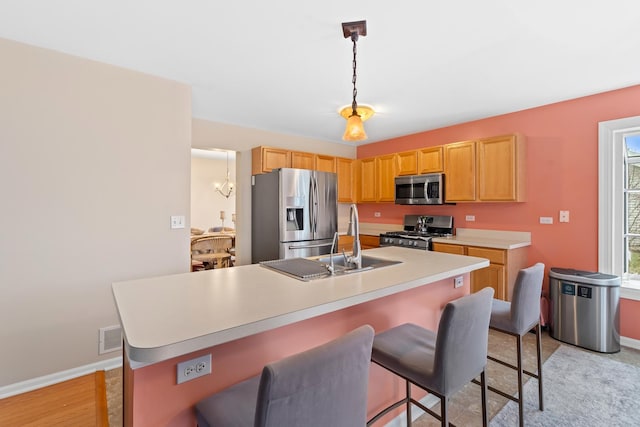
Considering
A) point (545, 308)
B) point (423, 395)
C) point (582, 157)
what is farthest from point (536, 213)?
point (423, 395)

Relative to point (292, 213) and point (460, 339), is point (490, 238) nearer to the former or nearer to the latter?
point (292, 213)

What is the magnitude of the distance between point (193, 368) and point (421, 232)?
12.7 feet

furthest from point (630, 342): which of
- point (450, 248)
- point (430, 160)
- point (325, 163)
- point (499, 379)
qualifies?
point (325, 163)

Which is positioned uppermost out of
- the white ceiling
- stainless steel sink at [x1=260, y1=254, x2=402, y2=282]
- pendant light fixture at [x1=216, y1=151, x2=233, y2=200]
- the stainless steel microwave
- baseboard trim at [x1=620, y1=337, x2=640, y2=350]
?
the white ceiling

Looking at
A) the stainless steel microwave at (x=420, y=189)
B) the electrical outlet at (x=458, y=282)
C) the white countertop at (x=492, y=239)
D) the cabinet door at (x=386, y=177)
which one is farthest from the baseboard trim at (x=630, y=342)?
the cabinet door at (x=386, y=177)

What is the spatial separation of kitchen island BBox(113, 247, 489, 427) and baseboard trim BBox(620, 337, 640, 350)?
7.79ft

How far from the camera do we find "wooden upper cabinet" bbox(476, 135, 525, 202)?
3.38 metres

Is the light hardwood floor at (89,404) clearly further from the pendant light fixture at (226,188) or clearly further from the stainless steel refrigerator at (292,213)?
the pendant light fixture at (226,188)

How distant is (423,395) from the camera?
6.26 ft

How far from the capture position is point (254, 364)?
1.20 m

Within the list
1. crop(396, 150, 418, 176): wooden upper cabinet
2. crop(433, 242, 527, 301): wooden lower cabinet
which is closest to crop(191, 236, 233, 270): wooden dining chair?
crop(396, 150, 418, 176): wooden upper cabinet

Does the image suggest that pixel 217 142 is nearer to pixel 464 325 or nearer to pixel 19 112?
pixel 19 112

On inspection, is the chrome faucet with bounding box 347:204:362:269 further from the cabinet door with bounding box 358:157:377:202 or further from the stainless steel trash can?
the cabinet door with bounding box 358:157:377:202

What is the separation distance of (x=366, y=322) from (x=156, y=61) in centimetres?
251
